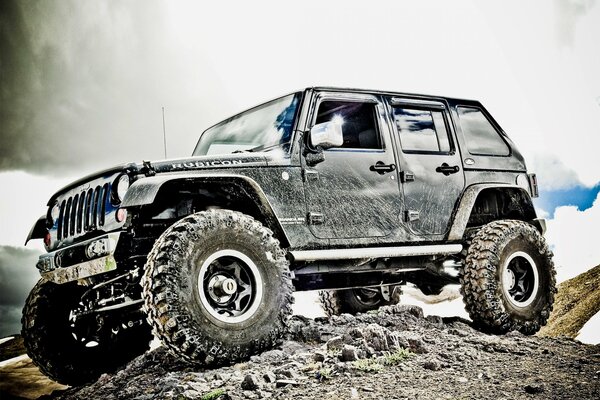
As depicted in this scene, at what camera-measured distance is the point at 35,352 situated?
4117 millimetres

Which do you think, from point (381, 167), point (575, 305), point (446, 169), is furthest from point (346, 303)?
point (575, 305)

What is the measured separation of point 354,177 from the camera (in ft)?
13.9

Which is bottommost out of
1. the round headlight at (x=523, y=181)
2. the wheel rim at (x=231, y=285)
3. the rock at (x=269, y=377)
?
the rock at (x=269, y=377)

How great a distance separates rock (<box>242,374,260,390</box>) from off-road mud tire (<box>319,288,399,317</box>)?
11.4ft

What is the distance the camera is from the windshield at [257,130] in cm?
415

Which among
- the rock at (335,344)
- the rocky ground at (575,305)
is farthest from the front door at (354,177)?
the rocky ground at (575,305)

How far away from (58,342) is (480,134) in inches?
176

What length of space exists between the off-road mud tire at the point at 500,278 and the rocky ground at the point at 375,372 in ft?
1.22

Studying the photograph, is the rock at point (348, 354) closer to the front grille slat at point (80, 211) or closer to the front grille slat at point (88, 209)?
the front grille slat at point (88, 209)

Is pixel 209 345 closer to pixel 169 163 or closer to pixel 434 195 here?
pixel 169 163

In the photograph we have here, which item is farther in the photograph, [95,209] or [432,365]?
[95,209]

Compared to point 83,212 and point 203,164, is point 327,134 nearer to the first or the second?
point 203,164

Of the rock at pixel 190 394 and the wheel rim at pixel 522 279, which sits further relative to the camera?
the wheel rim at pixel 522 279

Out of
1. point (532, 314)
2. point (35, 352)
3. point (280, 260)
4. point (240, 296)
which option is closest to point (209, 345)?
point (240, 296)
